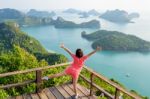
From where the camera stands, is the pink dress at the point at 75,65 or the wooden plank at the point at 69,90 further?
the wooden plank at the point at 69,90

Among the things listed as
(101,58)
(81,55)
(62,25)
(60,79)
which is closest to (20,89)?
(60,79)

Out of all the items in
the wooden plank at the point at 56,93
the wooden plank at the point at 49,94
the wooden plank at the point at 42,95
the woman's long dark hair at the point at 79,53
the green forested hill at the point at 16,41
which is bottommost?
the green forested hill at the point at 16,41

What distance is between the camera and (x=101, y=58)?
281 feet

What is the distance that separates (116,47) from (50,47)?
88.4 ft

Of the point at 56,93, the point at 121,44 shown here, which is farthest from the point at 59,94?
the point at 121,44

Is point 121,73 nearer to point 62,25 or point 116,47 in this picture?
point 116,47

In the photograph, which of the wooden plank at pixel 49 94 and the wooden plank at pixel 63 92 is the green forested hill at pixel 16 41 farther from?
the wooden plank at pixel 49 94

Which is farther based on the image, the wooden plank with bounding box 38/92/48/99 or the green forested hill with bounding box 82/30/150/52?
the green forested hill with bounding box 82/30/150/52

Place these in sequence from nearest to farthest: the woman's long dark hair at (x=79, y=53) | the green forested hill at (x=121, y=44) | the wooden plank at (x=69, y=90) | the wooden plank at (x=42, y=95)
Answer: the woman's long dark hair at (x=79, y=53) < the wooden plank at (x=42, y=95) < the wooden plank at (x=69, y=90) < the green forested hill at (x=121, y=44)

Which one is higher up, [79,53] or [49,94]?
[79,53]

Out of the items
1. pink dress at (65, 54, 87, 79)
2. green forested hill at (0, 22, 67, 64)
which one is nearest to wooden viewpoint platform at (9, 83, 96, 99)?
pink dress at (65, 54, 87, 79)

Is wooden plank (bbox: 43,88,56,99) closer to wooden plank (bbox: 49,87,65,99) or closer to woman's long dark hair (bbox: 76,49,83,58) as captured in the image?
wooden plank (bbox: 49,87,65,99)

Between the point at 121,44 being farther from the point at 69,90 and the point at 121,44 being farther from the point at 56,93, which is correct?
the point at 56,93

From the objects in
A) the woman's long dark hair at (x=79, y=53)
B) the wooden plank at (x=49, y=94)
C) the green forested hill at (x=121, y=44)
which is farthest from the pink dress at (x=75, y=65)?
the green forested hill at (x=121, y=44)
